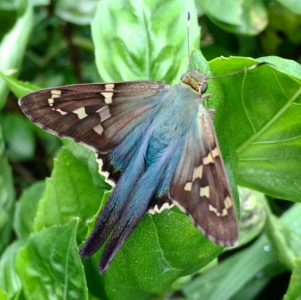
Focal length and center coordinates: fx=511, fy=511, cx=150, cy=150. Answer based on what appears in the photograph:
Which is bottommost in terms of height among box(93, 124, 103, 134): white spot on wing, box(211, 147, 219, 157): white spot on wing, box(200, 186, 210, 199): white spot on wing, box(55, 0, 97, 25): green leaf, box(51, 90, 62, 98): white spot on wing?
box(55, 0, 97, 25): green leaf

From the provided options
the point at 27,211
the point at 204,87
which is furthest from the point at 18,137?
the point at 204,87

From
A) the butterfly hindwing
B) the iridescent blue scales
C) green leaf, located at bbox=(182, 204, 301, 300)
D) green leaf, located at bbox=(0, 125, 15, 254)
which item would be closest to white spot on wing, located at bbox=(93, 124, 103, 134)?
the iridescent blue scales

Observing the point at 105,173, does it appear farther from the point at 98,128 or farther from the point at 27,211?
the point at 27,211

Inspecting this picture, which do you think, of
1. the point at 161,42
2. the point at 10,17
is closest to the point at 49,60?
the point at 10,17

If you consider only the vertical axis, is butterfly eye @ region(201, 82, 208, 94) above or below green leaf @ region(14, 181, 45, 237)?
above

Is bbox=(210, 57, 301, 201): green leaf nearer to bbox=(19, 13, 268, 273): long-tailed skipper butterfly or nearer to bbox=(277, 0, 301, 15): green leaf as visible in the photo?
bbox=(19, 13, 268, 273): long-tailed skipper butterfly

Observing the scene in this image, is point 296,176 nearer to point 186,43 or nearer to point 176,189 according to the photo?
point 176,189
